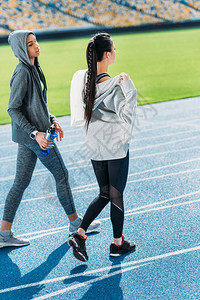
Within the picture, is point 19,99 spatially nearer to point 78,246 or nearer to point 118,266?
point 78,246

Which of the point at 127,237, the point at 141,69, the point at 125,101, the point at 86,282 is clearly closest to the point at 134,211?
the point at 127,237

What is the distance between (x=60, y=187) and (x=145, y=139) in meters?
3.11

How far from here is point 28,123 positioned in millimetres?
3029

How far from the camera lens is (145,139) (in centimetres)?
621

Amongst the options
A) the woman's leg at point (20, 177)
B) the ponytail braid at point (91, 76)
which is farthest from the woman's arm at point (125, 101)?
the woman's leg at point (20, 177)

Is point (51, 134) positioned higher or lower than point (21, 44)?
lower

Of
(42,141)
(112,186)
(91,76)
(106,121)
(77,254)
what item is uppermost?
(91,76)

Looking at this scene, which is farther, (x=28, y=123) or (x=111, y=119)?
(x=28, y=123)

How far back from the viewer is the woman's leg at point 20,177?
3.22m

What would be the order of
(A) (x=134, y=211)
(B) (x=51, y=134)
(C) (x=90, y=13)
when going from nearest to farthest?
(B) (x=51, y=134), (A) (x=134, y=211), (C) (x=90, y=13)

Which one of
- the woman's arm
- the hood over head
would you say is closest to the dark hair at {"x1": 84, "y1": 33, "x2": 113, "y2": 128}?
the woman's arm

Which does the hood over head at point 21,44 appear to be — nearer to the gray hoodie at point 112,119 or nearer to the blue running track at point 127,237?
the gray hoodie at point 112,119

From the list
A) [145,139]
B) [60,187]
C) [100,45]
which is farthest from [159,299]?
[145,139]

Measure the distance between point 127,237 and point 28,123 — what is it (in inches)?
53.6
